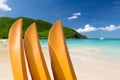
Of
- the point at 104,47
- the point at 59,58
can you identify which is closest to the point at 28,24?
the point at 104,47

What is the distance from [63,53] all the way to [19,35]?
736mm

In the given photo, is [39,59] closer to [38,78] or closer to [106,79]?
[38,78]

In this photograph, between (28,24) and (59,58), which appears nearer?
(59,58)

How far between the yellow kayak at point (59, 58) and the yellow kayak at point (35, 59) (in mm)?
167

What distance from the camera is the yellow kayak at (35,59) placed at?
393 centimetres

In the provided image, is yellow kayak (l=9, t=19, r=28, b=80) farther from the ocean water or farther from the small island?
the small island

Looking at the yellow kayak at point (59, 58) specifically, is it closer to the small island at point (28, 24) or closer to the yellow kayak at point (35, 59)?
the yellow kayak at point (35, 59)

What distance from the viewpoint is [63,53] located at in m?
4.00

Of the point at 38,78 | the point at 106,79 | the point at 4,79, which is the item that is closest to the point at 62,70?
the point at 38,78

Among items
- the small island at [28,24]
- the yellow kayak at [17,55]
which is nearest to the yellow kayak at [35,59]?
the yellow kayak at [17,55]

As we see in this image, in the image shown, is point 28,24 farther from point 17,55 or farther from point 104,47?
point 17,55

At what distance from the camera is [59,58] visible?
4.00 m

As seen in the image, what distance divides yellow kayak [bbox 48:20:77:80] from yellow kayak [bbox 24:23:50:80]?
17cm

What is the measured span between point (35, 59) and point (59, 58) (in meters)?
0.37
